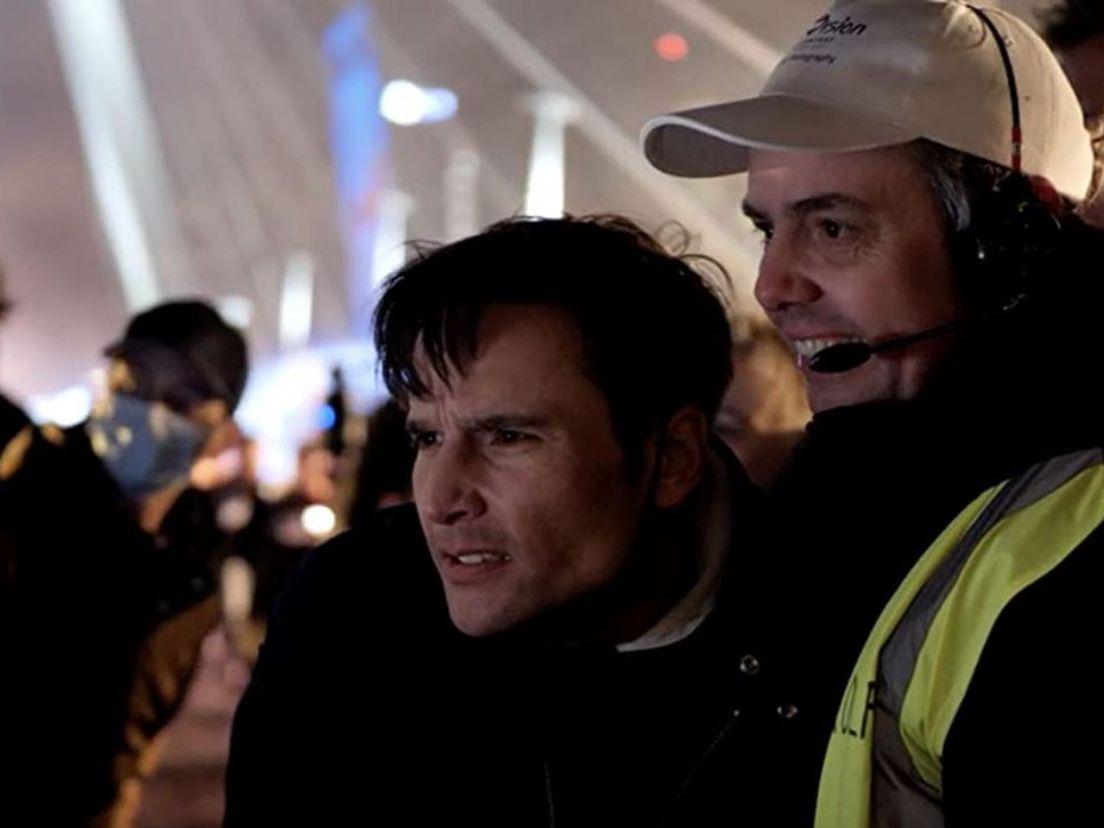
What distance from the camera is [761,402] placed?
124 inches

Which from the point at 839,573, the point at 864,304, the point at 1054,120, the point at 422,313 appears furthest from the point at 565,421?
the point at 1054,120

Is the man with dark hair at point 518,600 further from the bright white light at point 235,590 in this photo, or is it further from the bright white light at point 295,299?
the bright white light at point 295,299

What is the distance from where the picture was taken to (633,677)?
173 centimetres

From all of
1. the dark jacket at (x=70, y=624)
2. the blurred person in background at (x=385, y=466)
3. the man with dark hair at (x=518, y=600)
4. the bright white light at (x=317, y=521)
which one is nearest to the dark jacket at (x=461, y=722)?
the man with dark hair at (x=518, y=600)

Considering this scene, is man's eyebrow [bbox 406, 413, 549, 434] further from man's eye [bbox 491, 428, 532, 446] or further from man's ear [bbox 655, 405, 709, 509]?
man's ear [bbox 655, 405, 709, 509]

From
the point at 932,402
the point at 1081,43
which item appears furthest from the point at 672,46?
the point at 932,402

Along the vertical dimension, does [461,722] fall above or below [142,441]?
below

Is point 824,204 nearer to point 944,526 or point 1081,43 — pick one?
point 944,526

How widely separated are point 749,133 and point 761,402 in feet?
5.03

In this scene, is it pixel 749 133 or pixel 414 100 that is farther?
pixel 414 100

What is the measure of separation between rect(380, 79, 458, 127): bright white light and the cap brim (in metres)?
14.3

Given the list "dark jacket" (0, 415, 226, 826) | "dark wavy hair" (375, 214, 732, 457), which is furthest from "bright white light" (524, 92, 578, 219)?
"dark wavy hair" (375, 214, 732, 457)

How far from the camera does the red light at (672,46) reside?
12694mm

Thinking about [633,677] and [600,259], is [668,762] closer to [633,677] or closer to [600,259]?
[633,677]
